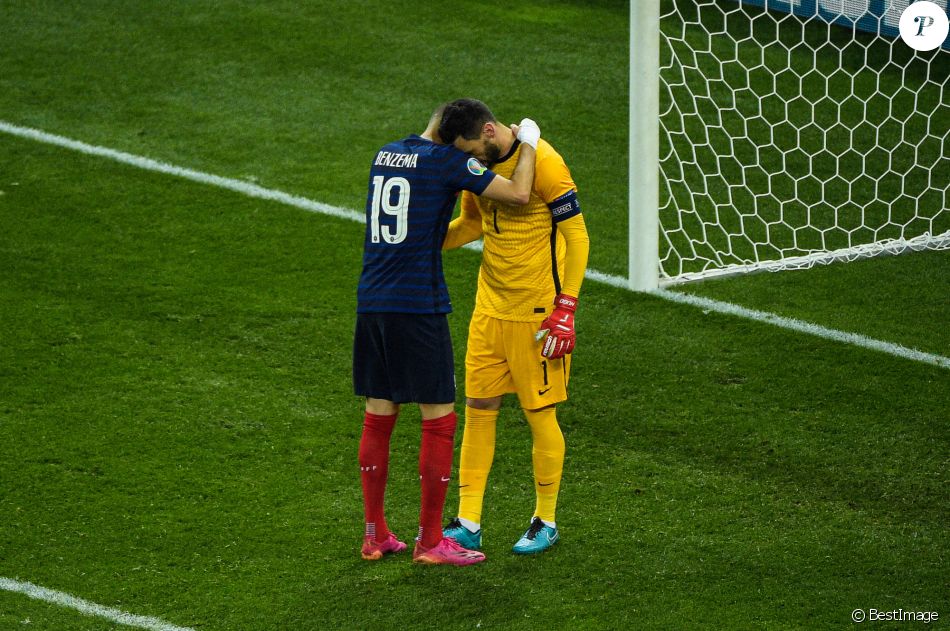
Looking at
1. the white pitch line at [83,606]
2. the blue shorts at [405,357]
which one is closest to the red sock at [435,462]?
the blue shorts at [405,357]

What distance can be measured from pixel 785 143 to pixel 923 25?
1.33m

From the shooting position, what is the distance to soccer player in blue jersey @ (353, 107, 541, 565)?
4.64 meters

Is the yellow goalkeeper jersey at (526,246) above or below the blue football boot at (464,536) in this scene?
above

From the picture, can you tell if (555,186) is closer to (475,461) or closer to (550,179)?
(550,179)

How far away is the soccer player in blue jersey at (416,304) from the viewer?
4637 mm

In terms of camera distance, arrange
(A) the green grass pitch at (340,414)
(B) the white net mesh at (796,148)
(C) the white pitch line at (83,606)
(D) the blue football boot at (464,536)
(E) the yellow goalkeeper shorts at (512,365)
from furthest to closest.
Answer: (B) the white net mesh at (796,148), (D) the blue football boot at (464,536), (E) the yellow goalkeeper shorts at (512,365), (A) the green grass pitch at (340,414), (C) the white pitch line at (83,606)

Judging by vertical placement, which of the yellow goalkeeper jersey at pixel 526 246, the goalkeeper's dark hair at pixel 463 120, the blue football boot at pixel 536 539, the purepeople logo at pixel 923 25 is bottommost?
the blue football boot at pixel 536 539

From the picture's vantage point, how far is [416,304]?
468 cm

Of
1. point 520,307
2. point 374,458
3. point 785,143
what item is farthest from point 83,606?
point 785,143

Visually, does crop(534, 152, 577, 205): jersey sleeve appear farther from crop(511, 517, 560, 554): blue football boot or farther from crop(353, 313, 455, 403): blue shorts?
crop(511, 517, 560, 554): blue football boot

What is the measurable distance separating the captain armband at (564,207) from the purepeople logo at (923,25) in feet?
13.6

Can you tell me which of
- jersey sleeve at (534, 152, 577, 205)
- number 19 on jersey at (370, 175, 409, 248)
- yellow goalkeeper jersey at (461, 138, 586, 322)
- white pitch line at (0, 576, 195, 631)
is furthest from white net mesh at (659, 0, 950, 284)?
white pitch line at (0, 576, 195, 631)

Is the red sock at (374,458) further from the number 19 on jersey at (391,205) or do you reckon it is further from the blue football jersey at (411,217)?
the number 19 on jersey at (391,205)

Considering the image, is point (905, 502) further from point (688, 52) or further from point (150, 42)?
point (150, 42)
